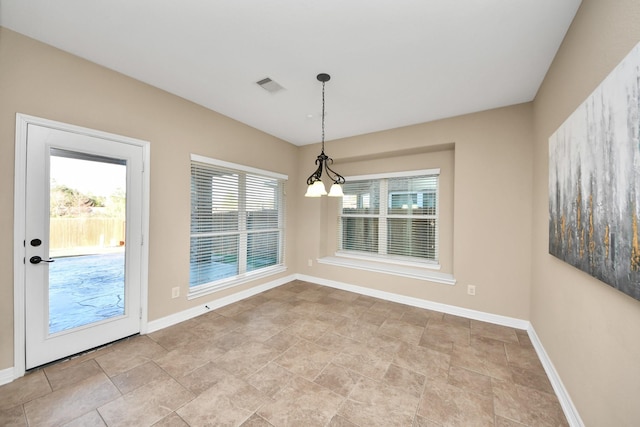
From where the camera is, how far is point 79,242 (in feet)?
7.34

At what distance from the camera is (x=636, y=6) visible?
1.06m

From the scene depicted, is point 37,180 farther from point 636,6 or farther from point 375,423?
point 636,6

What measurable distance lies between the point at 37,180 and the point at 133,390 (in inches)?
76.0

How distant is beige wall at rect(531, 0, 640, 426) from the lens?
3.66 ft

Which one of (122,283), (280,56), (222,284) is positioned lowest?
(222,284)

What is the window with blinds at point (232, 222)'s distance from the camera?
10.7 feet

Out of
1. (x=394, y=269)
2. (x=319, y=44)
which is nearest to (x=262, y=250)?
(x=394, y=269)

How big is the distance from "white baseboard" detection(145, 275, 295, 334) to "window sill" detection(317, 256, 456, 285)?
3.92 feet

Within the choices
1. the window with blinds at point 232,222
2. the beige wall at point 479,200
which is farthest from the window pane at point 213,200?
the beige wall at point 479,200

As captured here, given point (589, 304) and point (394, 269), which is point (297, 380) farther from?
point (394, 269)

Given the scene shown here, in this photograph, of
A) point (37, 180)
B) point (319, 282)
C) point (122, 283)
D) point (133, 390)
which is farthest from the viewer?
point (319, 282)

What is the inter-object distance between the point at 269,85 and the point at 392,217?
2.91m

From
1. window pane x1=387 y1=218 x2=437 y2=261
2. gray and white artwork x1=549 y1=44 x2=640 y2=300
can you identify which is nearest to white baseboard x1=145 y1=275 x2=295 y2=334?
window pane x1=387 y1=218 x2=437 y2=261

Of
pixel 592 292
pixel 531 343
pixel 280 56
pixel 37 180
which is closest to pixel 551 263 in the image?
pixel 592 292
